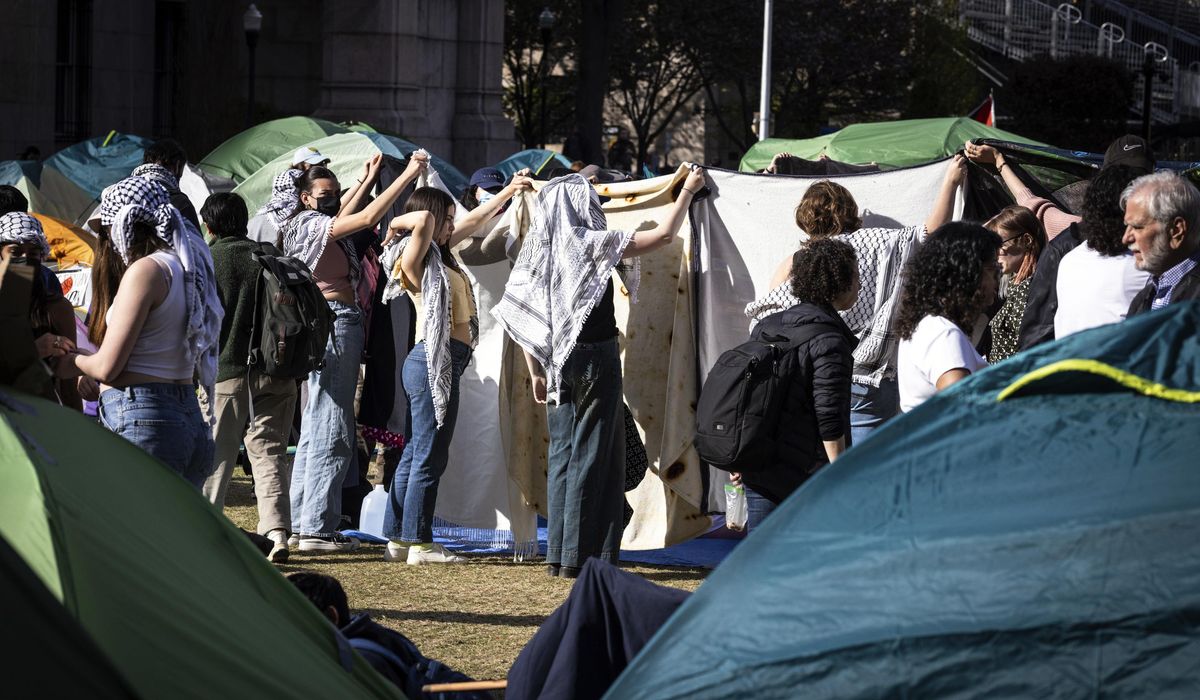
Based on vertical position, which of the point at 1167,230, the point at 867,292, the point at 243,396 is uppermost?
the point at 1167,230

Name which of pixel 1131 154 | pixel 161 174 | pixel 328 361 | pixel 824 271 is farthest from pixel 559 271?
pixel 1131 154

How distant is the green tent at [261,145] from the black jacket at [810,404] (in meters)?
7.31

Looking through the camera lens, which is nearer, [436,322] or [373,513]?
[436,322]

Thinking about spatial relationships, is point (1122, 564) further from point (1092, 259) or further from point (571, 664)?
point (1092, 259)

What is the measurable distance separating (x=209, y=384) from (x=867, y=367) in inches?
107

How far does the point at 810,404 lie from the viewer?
18.9 feet

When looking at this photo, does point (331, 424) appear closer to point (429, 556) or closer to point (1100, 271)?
point (429, 556)

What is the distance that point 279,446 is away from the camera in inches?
305

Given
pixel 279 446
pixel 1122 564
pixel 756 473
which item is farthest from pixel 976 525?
pixel 279 446

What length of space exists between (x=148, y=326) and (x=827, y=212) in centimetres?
295

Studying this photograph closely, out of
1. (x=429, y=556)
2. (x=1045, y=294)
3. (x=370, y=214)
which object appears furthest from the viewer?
(x=429, y=556)

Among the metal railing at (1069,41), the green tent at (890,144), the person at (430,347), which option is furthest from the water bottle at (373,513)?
the metal railing at (1069,41)

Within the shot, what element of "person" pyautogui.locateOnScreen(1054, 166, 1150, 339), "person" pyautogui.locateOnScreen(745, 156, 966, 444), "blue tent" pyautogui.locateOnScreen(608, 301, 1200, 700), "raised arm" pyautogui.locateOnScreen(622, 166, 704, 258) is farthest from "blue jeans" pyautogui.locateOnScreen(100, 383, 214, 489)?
"person" pyautogui.locateOnScreen(1054, 166, 1150, 339)

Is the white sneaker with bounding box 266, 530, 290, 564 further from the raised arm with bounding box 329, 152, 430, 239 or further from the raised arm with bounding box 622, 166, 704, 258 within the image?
the raised arm with bounding box 622, 166, 704, 258
